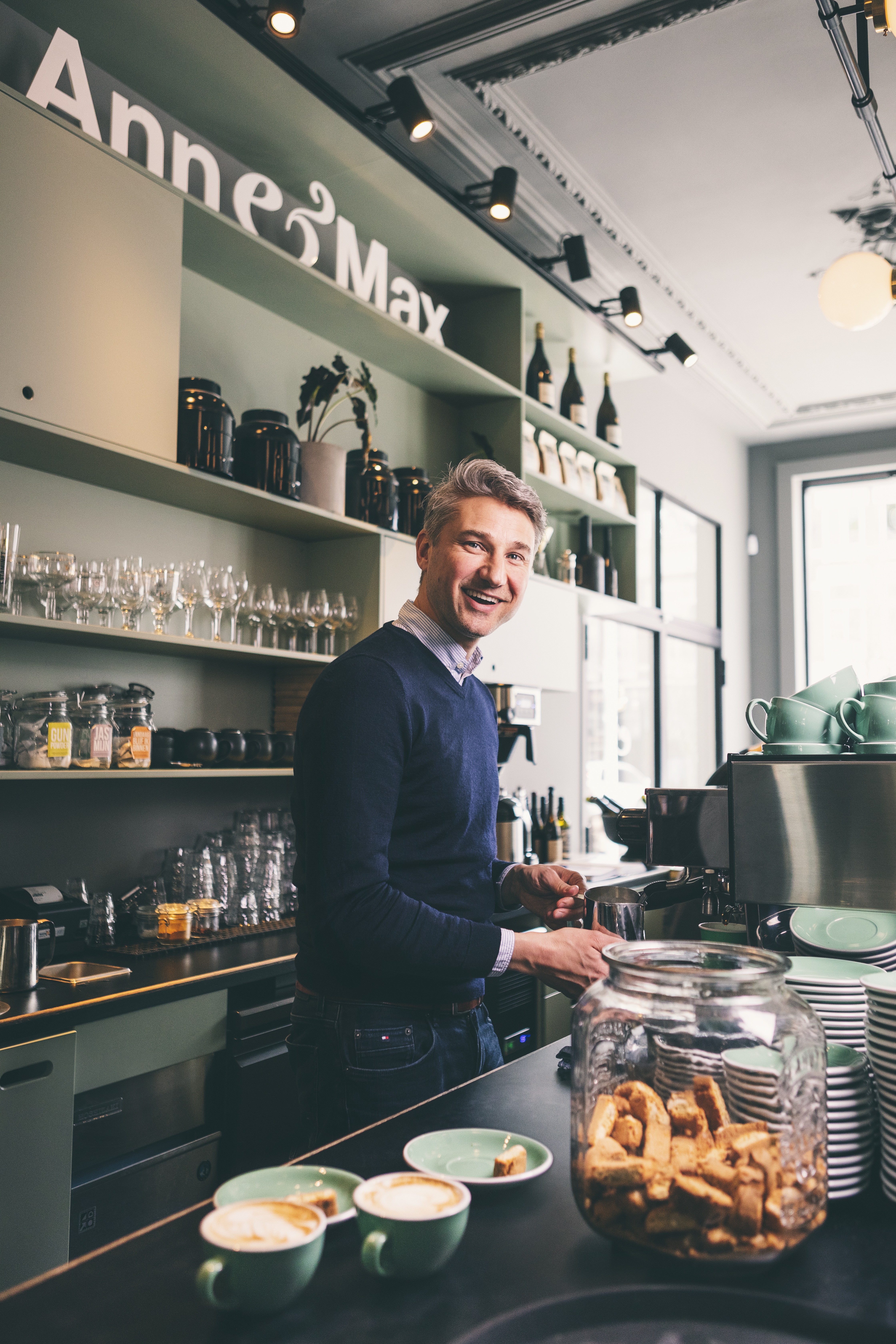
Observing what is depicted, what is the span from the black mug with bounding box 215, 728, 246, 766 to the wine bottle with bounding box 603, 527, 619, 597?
7.65ft

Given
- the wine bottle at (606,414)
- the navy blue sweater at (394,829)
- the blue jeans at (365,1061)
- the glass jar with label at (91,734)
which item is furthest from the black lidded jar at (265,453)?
the wine bottle at (606,414)

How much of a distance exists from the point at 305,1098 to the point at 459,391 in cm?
282

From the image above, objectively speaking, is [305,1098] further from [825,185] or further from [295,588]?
[825,185]

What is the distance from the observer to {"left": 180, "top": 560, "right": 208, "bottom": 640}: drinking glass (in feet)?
8.32

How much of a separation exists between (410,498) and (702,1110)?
2.55 m

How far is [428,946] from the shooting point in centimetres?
132

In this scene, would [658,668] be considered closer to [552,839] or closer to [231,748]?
[552,839]

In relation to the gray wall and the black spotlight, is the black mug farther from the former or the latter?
the gray wall

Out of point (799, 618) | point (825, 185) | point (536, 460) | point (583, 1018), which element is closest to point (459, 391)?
point (536, 460)

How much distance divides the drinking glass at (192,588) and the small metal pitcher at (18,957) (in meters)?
0.84

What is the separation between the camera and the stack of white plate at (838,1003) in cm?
109

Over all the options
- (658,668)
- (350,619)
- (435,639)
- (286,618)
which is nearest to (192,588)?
(286,618)

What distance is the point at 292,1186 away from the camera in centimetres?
86

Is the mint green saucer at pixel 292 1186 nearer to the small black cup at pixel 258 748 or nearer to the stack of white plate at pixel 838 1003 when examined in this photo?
the stack of white plate at pixel 838 1003
